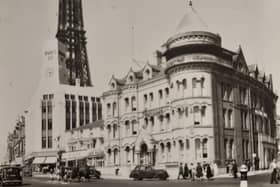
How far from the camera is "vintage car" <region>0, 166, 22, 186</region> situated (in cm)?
3500

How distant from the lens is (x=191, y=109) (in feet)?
155

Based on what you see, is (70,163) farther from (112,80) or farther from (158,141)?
(158,141)

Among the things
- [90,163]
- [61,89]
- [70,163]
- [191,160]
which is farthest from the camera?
[61,89]

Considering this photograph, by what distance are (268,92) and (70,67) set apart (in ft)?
210

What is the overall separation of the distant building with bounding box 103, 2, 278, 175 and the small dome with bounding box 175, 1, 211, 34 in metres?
0.10

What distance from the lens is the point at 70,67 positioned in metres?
116

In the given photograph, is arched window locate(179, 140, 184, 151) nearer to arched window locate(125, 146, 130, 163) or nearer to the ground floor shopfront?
arched window locate(125, 146, 130, 163)

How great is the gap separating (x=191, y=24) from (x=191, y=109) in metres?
9.15

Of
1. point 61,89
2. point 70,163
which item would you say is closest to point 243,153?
point 70,163

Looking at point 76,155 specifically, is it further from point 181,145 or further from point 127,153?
point 181,145

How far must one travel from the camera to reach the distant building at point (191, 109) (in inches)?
1869

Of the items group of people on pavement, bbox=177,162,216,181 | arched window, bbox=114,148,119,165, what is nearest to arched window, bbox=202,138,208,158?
group of people on pavement, bbox=177,162,216,181

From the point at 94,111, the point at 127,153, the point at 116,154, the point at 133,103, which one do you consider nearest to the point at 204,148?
the point at 127,153

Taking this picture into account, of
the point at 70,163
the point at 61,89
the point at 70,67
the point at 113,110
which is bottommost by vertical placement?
the point at 70,163
